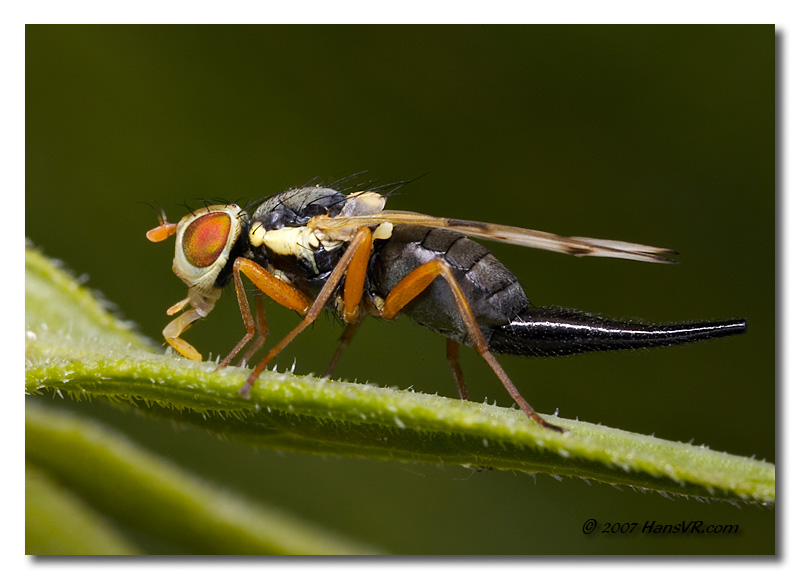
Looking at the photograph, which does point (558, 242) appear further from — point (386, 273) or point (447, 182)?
point (447, 182)

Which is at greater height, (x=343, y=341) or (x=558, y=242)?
(x=558, y=242)

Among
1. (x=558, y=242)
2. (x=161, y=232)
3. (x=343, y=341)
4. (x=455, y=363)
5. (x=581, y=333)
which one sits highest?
(x=161, y=232)

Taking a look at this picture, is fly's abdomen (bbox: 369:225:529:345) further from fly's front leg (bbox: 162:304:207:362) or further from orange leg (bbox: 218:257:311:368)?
fly's front leg (bbox: 162:304:207:362)

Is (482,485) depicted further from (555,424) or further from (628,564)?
(555,424)

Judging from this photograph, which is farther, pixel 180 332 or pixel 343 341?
pixel 343 341

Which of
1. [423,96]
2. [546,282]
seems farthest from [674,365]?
[423,96]

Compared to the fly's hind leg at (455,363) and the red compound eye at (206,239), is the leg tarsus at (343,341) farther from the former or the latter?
the red compound eye at (206,239)

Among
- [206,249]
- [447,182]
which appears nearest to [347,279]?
[206,249]
